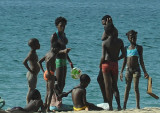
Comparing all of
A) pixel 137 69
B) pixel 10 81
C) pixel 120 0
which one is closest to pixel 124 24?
pixel 10 81

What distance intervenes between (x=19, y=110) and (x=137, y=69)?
107 inches

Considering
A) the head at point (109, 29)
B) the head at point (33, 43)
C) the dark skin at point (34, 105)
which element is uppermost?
the head at point (109, 29)

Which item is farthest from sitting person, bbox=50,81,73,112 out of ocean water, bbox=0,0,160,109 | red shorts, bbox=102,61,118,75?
ocean water, bbox=0,0,160,109

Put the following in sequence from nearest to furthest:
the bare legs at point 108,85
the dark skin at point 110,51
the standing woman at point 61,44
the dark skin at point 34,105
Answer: the dark skin at point 34,105 < the dark skin at point 110,51 < the bare legs at point 108,85 < the standing woman at point 61,44

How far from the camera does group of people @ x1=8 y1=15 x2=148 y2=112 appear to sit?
1074 centimetres

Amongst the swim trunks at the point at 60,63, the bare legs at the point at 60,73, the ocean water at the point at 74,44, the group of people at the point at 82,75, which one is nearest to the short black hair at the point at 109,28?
the group of people at the point at 82,75

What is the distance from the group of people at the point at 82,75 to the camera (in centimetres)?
1074

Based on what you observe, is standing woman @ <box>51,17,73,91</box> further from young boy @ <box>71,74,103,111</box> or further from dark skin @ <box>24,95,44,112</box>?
dark skin @ <box>24,95,44,112</box>

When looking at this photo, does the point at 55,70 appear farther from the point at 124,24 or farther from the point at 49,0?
the point at 49,0

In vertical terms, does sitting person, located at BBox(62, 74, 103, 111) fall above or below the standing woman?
below

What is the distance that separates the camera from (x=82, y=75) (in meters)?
10.9

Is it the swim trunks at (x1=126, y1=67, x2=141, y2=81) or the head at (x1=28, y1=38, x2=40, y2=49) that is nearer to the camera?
the head at (x1=28, y1=38, x2=40, y2=49)

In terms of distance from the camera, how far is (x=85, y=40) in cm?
3400

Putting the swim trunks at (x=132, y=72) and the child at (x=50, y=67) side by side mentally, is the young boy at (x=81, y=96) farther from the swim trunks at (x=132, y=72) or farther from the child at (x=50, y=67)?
the swim trunks at (x=132, y=72)
